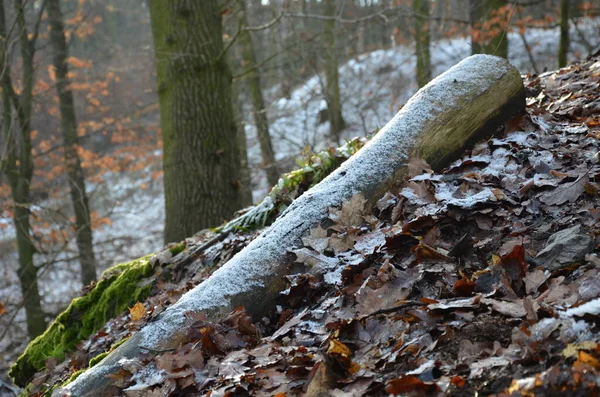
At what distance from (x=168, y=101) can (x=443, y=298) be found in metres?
5.02

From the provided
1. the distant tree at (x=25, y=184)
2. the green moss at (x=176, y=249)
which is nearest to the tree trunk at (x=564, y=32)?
the green moss at (x=176, y=249)

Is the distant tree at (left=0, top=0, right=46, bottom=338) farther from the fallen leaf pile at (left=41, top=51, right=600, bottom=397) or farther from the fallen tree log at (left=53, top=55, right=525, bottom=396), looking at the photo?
the fallen tree log at (left=53, top=55, right=525, bottom=396)

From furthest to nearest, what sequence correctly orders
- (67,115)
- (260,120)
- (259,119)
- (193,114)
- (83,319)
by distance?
(259,119) < (260,120) < (67,115) < (193,114) < (83,319)

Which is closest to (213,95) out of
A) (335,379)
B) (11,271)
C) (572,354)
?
(335,379)

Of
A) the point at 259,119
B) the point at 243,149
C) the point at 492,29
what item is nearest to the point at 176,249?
the point at 243,149

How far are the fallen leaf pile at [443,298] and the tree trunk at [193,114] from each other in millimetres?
2775

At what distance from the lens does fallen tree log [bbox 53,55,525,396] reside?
280cm

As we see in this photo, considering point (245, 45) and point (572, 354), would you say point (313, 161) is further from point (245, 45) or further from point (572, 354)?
point (245, 45)

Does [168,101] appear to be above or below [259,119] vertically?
above

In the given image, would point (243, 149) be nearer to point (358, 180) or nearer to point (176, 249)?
point (176, 249)

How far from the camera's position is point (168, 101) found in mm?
6449

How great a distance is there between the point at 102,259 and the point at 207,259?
34.6 feet

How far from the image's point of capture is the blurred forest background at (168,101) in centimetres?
647

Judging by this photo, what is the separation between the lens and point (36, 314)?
27.5 ft
